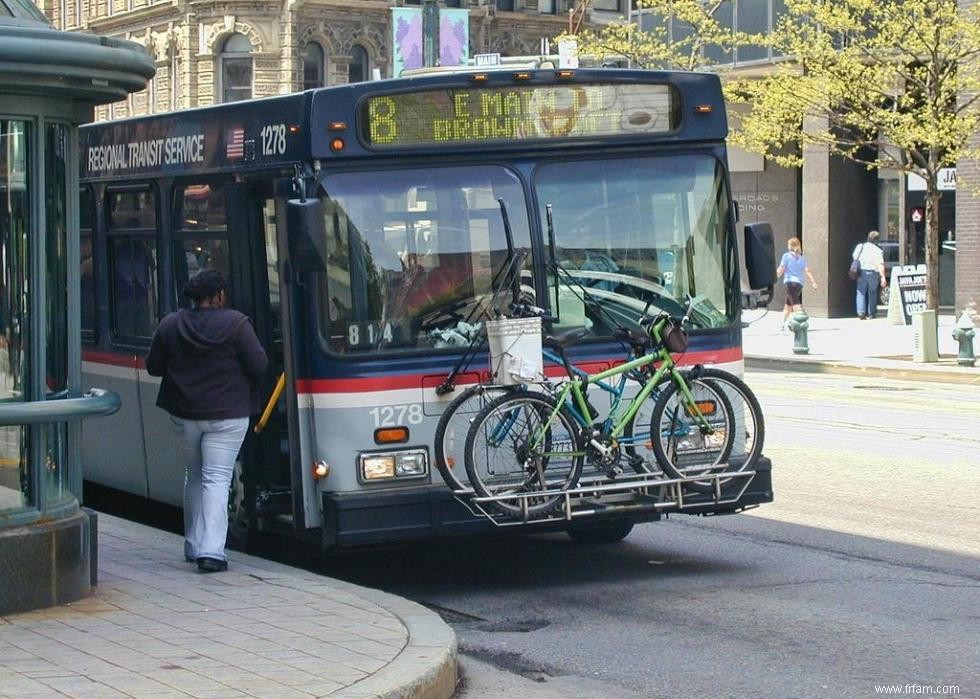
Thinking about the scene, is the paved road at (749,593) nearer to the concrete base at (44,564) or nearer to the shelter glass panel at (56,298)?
the concrete base at (44,564)

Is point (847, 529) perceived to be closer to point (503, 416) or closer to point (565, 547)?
point (565, 547)

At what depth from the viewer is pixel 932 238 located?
1002 inches

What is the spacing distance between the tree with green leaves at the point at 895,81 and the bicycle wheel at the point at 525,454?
17.0 m

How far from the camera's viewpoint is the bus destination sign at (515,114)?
29.9ft

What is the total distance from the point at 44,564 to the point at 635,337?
10.9 feet

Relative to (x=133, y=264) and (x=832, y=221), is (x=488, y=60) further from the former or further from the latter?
(x=832, y=221)

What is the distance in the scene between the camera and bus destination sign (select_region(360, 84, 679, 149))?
29.9 feet

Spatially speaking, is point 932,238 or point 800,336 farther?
point 800,336

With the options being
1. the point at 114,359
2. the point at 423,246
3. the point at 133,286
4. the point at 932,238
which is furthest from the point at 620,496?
the point at 932,238

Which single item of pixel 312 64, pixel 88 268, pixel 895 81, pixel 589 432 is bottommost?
pixel 589 432

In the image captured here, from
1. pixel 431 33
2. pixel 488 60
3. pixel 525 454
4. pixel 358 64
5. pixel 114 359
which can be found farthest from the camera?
pixel 358 64

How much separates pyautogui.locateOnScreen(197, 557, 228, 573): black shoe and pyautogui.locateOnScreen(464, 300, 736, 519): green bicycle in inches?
56.8

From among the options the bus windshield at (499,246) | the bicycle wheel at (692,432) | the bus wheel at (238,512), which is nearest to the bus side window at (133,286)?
the bus wheel at (238,512)

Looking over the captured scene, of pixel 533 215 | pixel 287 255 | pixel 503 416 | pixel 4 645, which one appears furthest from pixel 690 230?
pixel 4 645
